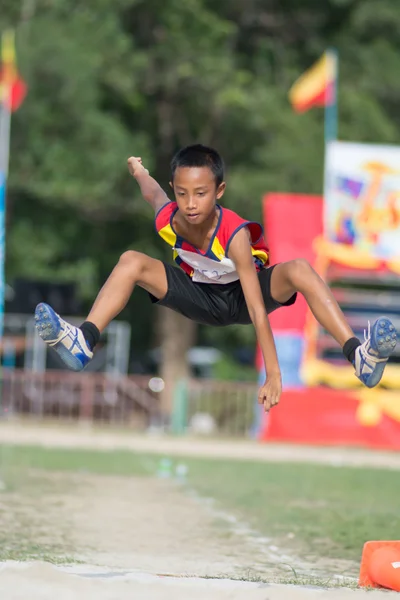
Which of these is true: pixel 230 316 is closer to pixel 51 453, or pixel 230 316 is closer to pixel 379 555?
pixel 379 555

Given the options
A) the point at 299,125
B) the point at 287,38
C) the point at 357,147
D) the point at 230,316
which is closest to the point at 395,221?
the point at 357,147

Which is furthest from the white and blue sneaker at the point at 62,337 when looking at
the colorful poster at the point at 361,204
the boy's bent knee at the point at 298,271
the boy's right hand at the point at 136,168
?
the colorful poster at the point at 361,204

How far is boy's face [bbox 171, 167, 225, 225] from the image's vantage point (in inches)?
231

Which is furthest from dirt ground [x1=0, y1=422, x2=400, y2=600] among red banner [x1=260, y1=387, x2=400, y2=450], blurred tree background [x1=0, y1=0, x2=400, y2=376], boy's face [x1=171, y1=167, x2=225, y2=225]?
Answer: blurred tree background [x1=0, y1=0, x2=400, y2=376]

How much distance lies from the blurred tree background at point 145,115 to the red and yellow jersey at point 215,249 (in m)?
18.8

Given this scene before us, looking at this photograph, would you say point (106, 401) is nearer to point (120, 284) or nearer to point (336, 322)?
point (120, 284)

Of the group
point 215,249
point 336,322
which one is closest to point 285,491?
point 336,322

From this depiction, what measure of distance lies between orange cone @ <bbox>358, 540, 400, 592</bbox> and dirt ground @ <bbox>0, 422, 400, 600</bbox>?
55cm

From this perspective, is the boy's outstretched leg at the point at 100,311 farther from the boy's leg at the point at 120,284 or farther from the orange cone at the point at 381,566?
the orange cone at the point at 381,566

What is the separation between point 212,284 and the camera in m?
6.38

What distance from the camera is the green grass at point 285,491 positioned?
7926mm

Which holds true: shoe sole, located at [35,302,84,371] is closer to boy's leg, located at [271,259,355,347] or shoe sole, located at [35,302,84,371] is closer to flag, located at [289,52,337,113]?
boy's leg, located at [271,259,355,347]

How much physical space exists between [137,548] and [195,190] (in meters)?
2.51

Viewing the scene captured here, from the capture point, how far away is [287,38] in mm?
30203
